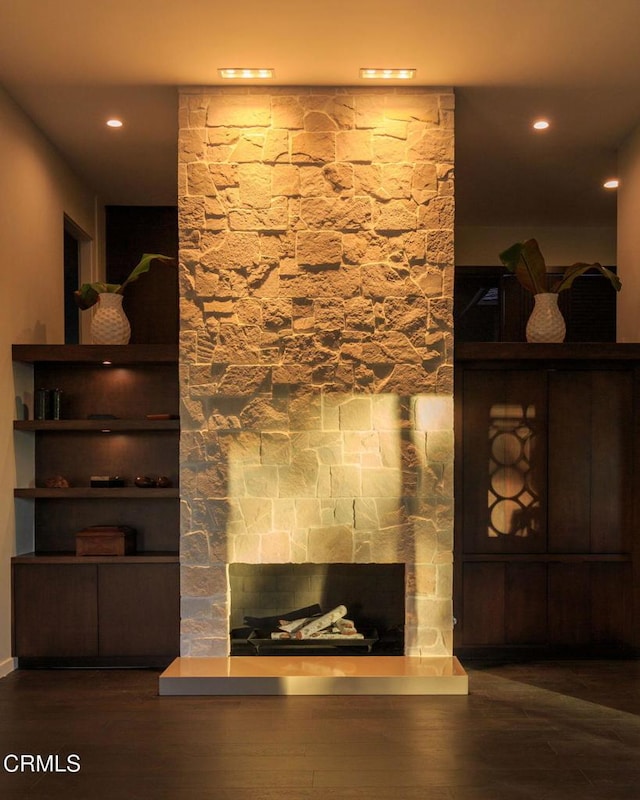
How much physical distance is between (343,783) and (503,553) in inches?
86.3

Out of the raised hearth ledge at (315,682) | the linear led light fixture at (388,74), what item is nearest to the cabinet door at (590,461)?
the raised hearth ledge at (315,682)

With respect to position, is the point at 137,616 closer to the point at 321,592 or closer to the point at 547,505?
the point at 321,592

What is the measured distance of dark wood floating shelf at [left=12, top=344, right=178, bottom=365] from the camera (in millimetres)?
4723

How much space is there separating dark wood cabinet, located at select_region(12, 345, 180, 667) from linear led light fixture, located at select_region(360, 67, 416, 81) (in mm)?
1894

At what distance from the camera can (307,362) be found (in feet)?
14.7

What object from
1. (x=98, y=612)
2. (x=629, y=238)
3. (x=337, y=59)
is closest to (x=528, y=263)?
(x=629, y=238)

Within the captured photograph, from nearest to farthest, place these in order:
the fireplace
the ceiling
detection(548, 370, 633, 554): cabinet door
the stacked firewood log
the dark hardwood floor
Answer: the dark hardwood floor → the ceiling → the stacked firewood log → detection(548, 370, 633, 554): cabinet door → the fireplace

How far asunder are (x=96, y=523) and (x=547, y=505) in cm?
284

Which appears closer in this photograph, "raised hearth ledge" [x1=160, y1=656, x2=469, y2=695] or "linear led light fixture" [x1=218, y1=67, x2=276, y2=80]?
"raised hearth ledge" [x1=160, y1=656, x2=469, y2=695]

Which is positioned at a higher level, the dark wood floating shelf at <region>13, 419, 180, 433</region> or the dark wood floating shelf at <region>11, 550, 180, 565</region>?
the dark wood floating shelf at <region>13, 419, 180, 433</region>

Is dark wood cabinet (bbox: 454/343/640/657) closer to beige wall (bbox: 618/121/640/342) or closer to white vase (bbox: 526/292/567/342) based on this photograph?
white vase (bbox: 526/292/567/342)

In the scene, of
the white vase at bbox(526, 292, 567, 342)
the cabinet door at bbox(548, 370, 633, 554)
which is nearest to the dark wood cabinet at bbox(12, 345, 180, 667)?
the white vase at bbox(526, 292, 567, 342)

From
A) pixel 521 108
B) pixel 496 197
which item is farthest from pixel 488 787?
pixel 496 197

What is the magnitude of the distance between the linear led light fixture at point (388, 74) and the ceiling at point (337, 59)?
56 millimetres
